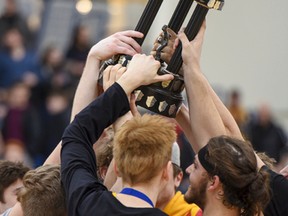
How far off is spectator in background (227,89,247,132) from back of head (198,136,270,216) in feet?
29.3

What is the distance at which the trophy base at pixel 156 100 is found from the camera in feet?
16.1

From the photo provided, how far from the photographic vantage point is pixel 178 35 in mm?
5059

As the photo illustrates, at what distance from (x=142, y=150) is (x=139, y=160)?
0.15ft

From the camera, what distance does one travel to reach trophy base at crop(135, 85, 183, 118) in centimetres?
490

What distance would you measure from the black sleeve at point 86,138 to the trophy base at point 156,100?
174 millimetres

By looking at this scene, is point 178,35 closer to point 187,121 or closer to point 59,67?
point 187,121

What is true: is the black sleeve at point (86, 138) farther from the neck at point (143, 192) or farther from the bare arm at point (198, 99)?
the bare arm at point (198, 99)

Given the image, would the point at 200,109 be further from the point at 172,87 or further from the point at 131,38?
the point at 131,38

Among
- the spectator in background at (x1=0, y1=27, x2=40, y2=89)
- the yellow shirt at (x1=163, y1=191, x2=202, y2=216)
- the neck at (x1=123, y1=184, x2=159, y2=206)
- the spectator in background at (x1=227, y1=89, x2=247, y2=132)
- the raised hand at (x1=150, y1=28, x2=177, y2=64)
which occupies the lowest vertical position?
the spectator in background at (x1=0, y1=27, x2=40, y2=89)

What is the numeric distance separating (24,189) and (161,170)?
2.62ft

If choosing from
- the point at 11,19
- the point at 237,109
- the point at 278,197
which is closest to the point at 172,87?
the point at 278,197

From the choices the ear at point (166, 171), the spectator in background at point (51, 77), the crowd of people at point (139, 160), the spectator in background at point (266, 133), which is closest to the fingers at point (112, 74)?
the crowd of people at point (139, 160)

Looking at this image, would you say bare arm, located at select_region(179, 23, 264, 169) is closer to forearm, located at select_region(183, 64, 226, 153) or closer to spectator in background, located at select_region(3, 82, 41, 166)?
forearm, located at select_region(183, 64, 226, 153)

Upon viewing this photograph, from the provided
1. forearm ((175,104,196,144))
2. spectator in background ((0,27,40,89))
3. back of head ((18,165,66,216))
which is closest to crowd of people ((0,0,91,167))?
spectator in background ((0,27,40,89))
